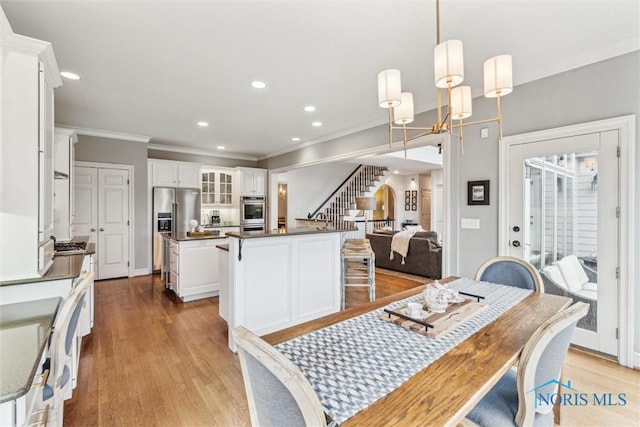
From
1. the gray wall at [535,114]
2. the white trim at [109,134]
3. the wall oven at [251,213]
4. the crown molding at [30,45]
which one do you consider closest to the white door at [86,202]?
the white trim at [109,134]

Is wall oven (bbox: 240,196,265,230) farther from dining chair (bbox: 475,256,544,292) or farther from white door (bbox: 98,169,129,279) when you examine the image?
dining chair (bbox: 475,256,544,292)

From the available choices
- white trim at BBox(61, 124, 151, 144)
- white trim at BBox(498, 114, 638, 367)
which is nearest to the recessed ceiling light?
white trim at BBox(61, 124, 151, 144)

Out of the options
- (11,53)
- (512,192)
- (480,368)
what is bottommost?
(480,368)

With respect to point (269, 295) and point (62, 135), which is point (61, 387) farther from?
point (62, 135)

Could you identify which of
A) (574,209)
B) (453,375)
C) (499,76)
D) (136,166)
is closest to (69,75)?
(136,166)

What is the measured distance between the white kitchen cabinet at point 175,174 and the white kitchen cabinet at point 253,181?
1.00 meters

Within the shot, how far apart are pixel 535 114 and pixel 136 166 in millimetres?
6110

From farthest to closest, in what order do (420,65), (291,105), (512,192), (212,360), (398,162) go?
1. (398,162)
2. (291,105)
3. (512,192)
4. (420,65)
5. (212,360)

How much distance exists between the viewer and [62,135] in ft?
11.7

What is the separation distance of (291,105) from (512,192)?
279cm

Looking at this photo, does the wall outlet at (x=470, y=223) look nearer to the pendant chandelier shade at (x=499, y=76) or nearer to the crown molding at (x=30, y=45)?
the pendant chandelier shade at (x=499, y=76)

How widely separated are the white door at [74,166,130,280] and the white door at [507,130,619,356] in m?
6.04

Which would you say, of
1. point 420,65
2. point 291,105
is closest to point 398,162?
point 291,105

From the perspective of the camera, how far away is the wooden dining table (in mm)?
802
